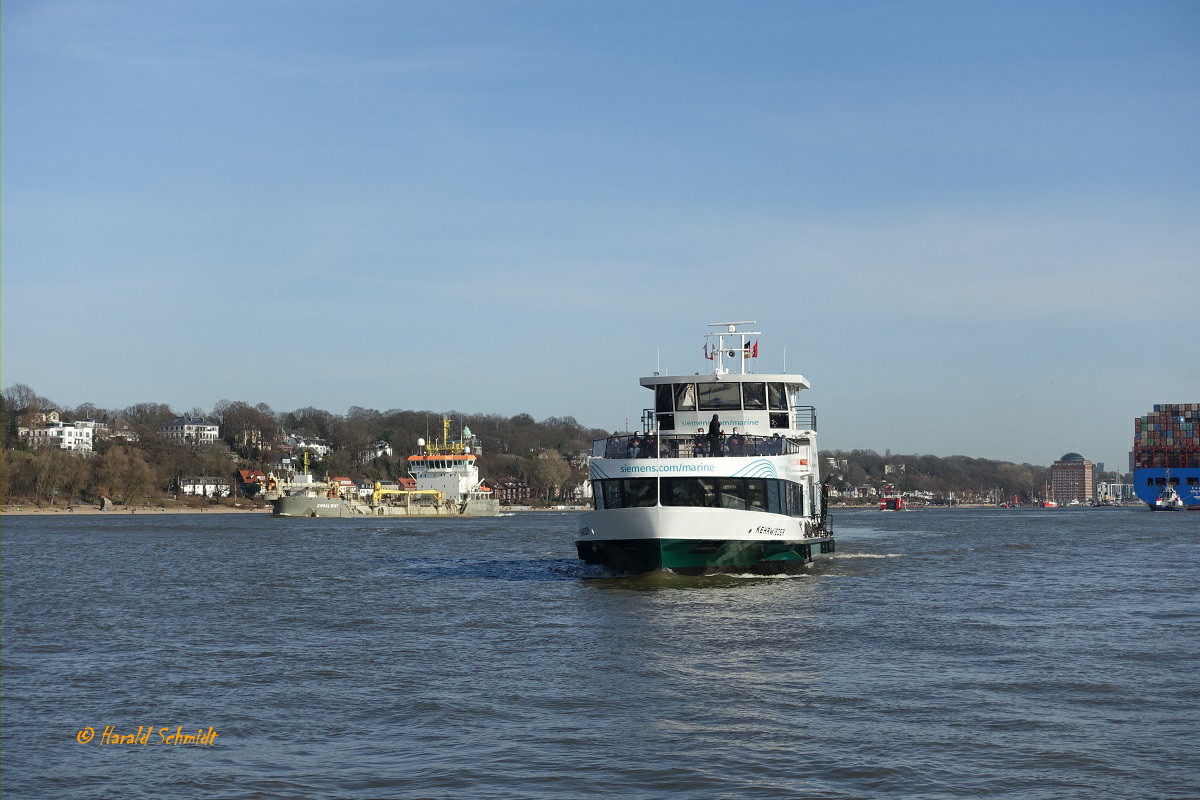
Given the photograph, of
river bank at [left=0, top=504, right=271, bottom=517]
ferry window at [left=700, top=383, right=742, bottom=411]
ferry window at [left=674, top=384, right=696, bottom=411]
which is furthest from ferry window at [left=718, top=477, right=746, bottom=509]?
river bank at [left=0, top=504, right=271, bottom=517]

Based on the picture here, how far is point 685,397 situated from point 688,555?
9.50m

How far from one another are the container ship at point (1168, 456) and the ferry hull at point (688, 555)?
453 feet

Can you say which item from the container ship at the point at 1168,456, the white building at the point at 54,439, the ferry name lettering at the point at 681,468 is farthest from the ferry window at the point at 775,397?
the white building at the point at 54,439

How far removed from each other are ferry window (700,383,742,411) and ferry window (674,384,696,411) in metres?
0.32

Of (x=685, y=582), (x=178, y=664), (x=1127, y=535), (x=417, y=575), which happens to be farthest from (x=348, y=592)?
(x=1127, y=535)

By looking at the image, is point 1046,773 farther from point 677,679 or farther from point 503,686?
point 503,686

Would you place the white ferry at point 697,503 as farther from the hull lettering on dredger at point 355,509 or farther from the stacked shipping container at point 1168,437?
the stacked shipping container at point 1168,437

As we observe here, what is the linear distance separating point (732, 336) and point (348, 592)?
1788 cm

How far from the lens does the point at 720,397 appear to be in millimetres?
42062

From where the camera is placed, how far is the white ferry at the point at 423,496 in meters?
132

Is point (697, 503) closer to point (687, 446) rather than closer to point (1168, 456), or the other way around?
point (687, 446)

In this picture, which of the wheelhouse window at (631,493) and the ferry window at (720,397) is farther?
the ferry window at (720,397)

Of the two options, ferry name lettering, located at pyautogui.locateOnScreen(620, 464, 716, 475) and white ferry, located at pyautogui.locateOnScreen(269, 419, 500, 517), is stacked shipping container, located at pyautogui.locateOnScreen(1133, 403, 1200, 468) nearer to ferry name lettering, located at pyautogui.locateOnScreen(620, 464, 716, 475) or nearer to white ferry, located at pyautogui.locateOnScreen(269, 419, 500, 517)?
white ferry, located at pyautogui.locateOnScreen(269, 419, 500, 517)

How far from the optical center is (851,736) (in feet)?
50.8
